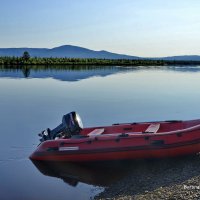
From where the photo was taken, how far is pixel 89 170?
1209cm

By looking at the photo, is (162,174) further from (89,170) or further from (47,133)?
(47,133)

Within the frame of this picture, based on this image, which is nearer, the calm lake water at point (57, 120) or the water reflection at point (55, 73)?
A: the calm lake water at point (57, 120)

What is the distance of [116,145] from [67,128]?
190cm

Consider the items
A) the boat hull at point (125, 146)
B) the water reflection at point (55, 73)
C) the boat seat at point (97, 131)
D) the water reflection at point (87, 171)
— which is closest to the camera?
the water reflection at point (87, 171)

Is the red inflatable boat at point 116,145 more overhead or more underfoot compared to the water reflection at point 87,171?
more overhead

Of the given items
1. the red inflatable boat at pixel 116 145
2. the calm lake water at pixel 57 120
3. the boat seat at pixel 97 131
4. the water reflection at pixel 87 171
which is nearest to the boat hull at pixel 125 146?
the red inflatable boat at pixel 116 145

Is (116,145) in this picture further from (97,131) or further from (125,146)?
(97,131)

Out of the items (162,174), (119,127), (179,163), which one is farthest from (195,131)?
(119,127)

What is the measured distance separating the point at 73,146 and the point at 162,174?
2877 mm

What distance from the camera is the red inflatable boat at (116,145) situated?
1182 cm

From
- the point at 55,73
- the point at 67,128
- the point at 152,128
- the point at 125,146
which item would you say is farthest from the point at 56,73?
the point at 125,146

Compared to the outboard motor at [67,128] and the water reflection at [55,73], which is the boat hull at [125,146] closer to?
the outboard motor at [67,128]

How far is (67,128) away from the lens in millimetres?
13195

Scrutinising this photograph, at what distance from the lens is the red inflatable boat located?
11.8m
